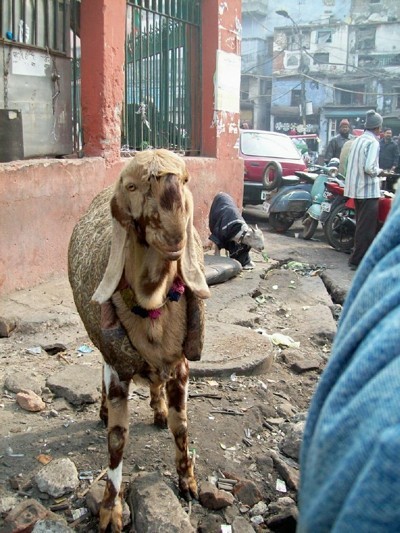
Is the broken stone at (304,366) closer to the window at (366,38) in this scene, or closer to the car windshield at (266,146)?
the car windshield at (266,146)

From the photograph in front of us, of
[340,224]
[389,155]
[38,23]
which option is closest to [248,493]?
[38,23]

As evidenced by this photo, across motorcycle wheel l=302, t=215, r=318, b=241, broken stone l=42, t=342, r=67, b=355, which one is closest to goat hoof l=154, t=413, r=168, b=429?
broken stone l=42, t=342, r=67, b=355

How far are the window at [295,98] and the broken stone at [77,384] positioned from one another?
38.7 metres

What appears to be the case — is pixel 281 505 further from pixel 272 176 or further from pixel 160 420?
pixel 272 176

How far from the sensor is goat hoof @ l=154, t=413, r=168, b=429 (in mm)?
3418

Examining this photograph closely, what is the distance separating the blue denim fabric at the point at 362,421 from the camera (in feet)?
1.77

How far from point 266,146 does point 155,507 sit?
34.9 ft

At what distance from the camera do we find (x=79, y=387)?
12.3 ft

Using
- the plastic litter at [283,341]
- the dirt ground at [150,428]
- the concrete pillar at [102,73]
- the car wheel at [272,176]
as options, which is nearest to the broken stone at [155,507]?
the dirt ground at [150,428]

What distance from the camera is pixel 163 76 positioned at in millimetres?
7652

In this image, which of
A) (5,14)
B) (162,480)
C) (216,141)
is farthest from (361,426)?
(216,141)

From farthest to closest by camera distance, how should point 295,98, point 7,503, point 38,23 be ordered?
1. point 295,98
2. point 38,23
3. point 7,503

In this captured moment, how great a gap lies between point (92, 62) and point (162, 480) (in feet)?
15.0

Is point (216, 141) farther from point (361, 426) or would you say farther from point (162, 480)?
point (361, 426)
